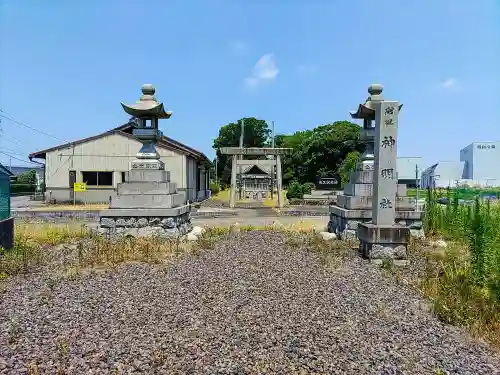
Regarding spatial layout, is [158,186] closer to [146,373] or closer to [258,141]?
[146,373]

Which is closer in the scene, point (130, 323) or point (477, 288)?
point (130, 323)

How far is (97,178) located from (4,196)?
58.3 feet

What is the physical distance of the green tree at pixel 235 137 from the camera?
58.2 metres

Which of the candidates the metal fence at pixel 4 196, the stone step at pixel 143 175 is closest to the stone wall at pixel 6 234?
the metal fence at pixel 4 196

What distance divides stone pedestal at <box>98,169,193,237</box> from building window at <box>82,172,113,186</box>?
1625 cm

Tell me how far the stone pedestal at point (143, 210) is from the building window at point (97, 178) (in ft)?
53.3

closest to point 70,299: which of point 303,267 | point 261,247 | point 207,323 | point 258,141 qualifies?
point 207,323

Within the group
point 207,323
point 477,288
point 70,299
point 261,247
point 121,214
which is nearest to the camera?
point 207,323

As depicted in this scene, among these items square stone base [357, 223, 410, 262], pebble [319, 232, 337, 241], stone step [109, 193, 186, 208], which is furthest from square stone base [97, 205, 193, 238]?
square stone base [357, 223, 410, 262]

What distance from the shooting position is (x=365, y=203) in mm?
10750

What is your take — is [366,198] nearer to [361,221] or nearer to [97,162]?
[361,221]

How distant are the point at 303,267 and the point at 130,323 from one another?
3.55 meters

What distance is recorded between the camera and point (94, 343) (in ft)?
12.5

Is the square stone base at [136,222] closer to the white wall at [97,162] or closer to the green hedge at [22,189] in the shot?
the white wall at [97,162]
